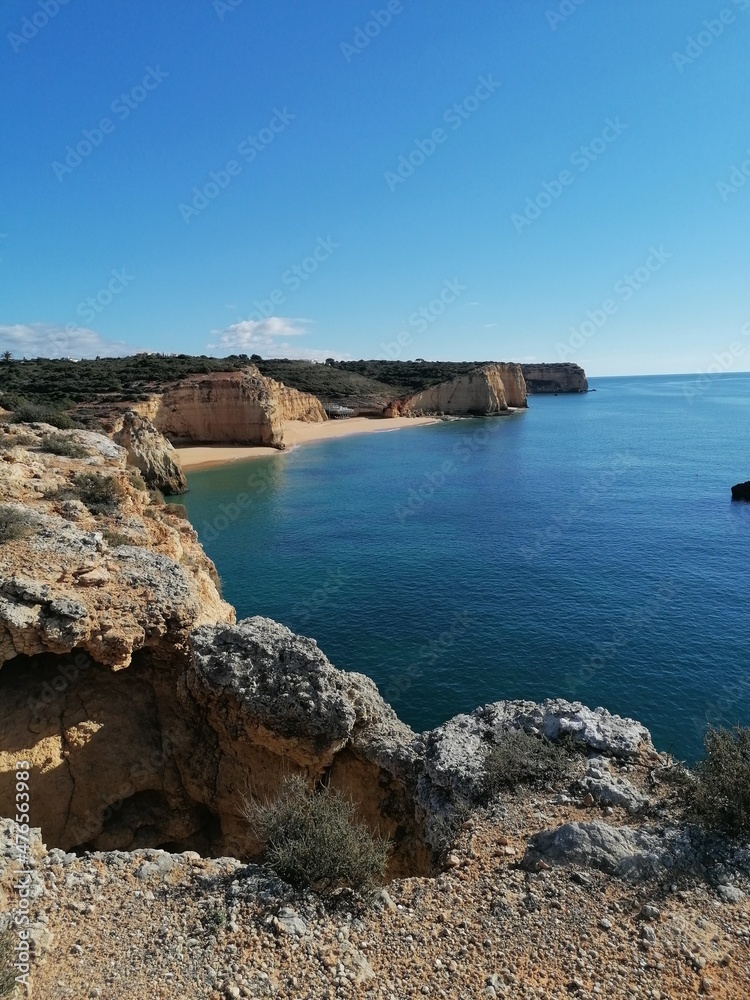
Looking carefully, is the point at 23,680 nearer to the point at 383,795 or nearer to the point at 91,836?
the point at 91,836

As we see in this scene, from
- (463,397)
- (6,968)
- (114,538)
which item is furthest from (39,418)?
(463,397)

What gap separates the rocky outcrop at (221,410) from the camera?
206 feet

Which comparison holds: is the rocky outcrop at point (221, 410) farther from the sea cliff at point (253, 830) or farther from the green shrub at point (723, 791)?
the green shrub at point (723, 791)

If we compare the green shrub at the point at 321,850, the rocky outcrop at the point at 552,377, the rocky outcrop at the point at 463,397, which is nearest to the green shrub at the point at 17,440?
the green shrub at the point at 321,850

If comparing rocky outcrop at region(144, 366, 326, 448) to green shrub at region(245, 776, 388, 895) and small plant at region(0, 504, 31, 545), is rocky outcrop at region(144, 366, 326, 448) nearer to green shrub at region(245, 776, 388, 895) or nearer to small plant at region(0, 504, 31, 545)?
small plant at region(0, 504, 31, 545)

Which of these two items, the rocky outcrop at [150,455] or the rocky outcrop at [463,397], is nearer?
the rocky outcrop at [150,455]

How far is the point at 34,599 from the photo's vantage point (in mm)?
9719

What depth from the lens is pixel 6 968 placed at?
5.31m

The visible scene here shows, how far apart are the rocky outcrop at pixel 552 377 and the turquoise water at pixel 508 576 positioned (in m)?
128

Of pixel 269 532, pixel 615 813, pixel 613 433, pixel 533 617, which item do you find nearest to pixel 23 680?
pixel 615 813

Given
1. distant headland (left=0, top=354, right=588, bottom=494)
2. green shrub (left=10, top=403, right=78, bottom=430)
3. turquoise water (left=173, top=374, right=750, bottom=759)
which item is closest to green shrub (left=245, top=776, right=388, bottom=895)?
turquoise water (left=173, top=374, right=750, bottom=759)

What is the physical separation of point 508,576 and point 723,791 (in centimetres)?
1799

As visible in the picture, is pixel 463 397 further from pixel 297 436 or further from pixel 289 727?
pixel 289 727

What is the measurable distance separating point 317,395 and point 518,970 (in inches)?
3859
